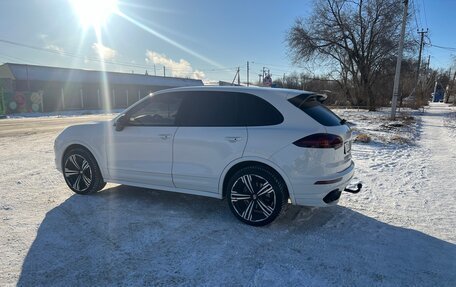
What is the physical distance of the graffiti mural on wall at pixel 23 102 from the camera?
31711 mm

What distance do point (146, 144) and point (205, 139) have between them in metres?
1.01

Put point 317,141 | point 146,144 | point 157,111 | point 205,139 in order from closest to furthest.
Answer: point 317,141 → point 205,139 → point 146,144 → point 157,111

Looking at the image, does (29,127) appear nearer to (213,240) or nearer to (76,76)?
(213,240)

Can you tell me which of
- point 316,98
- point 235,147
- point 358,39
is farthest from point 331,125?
point 358,39

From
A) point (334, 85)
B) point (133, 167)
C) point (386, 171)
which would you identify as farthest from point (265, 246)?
point (334, 85)

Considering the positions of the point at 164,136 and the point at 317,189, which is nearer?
the point at 317,189

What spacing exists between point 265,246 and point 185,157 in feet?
5.28

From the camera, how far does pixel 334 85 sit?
1673 inches

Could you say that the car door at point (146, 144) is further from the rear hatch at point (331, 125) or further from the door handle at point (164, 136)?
the rear hatch at point (331, 125)

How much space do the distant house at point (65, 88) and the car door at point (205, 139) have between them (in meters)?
32.8

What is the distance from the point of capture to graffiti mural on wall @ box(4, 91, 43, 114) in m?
31.7

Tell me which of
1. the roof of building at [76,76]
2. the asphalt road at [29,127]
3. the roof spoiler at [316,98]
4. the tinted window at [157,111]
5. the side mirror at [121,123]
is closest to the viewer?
the roof spoiler at [316,98]

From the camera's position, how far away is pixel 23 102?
32.8 meters

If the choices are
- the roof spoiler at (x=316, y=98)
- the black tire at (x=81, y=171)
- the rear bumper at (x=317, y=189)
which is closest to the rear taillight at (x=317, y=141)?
the rear bumper at (x=317, y=189)
